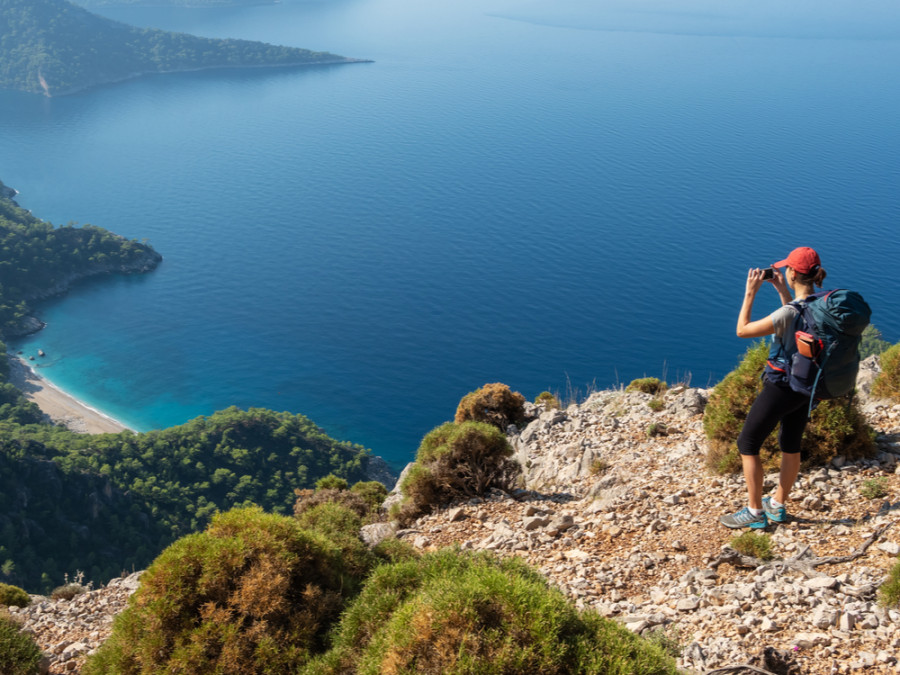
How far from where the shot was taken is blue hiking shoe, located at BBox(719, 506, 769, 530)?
21.8ft

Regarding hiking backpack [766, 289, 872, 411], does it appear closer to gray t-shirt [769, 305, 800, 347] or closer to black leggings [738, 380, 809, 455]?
gray t-shirt [769, 305, 800, 347]

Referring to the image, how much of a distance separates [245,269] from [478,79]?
96.5 metres

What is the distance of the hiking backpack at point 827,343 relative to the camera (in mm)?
5492

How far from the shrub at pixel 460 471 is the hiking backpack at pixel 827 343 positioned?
5.91 m

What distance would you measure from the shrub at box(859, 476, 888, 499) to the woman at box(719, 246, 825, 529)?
99 centimetres

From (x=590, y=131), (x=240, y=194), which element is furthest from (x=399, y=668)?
(x=590, y=131)

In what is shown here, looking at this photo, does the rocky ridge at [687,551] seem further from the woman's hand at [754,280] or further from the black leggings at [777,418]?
the woman's hand at [754,280]

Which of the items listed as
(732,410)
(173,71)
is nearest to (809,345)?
(732,410)

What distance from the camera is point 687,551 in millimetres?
6852

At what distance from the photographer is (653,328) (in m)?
79.3

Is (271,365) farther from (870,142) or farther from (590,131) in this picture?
(870,142)

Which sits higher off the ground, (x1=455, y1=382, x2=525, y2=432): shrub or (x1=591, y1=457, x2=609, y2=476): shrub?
(x1=455, y1=382, x2=525, y2=432): shrub

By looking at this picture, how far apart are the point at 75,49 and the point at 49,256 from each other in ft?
343

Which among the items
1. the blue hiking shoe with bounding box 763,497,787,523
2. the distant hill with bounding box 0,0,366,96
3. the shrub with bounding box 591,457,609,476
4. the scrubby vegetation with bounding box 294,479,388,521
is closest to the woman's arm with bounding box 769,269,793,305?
the blue hiking shoe with bounding box 763,497,787,523
